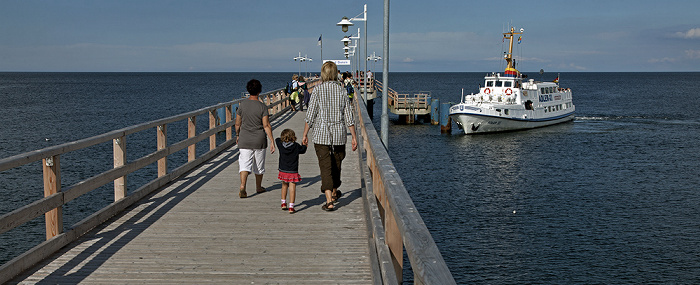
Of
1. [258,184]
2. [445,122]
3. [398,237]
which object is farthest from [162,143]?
[445,122]

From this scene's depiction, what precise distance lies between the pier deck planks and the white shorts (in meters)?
0.40

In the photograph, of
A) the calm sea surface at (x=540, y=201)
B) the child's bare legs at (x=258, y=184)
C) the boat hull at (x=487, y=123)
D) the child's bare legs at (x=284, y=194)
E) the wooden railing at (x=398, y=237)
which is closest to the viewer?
the wooden railing at (x=398, y=237)

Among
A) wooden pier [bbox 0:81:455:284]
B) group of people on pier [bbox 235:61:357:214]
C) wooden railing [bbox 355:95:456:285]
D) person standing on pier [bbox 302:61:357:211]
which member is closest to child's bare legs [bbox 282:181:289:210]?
group of people on pier [bbox 235:61:357:214]

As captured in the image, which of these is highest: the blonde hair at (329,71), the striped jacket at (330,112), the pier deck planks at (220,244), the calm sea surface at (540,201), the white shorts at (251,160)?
the blonde hair at (329,71)

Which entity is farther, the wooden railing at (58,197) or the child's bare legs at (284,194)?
the child's bare legs at (284,194)

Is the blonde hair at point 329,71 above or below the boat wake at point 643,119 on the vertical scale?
above

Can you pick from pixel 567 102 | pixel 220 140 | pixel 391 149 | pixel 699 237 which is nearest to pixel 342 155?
pixel 699 237

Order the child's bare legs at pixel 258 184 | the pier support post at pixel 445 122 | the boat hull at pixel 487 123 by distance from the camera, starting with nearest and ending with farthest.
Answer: the child's bare legs at pixel 258 184 < the boat hull at pixel 487 123 < the pier support post at pixel 445 122

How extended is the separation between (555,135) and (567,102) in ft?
39.2

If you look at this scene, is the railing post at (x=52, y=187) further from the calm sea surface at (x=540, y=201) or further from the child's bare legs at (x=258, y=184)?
the calm sea surface at (x=540, y=201)

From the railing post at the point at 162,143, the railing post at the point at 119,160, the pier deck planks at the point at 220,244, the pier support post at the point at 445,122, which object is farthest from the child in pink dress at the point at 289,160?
the pier support post at the point at 445,122

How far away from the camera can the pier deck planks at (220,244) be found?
5039 millimetres

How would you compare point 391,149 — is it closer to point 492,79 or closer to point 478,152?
point 478,152

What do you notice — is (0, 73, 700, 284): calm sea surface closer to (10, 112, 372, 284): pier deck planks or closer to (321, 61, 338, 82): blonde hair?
(10, 112, 372, 284): pier deck planks
